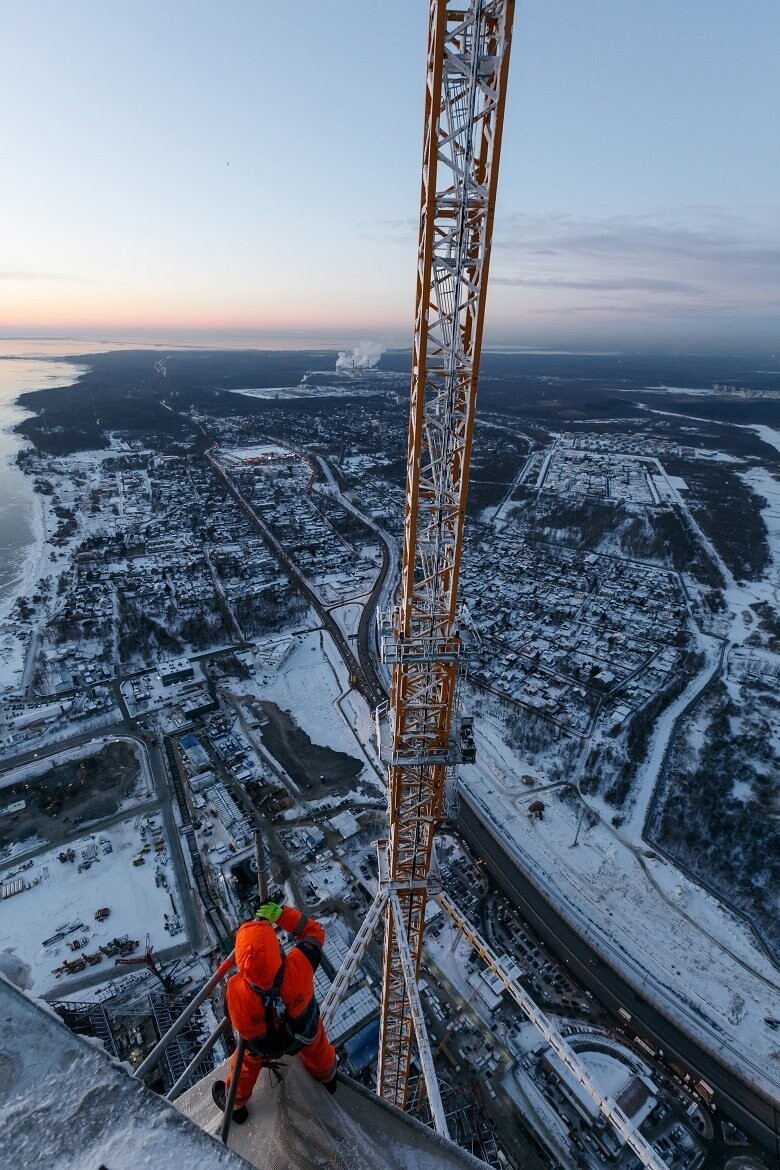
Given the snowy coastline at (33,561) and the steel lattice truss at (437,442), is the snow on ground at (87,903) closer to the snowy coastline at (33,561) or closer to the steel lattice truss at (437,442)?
the steel lattice truss at (437,442)

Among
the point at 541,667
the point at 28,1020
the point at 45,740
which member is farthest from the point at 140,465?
the point at 28,1020

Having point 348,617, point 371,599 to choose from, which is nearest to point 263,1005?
point 348,617

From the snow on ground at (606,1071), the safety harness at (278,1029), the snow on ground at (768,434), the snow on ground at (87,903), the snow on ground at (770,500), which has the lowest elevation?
the snow on ground at (606,1071)

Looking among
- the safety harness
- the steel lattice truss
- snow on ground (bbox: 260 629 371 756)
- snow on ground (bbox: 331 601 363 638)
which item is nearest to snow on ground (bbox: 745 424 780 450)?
snow on ground (bbox: 331 601 363 638)

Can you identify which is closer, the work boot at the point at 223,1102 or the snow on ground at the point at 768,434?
the work boot at the point at 223,1102

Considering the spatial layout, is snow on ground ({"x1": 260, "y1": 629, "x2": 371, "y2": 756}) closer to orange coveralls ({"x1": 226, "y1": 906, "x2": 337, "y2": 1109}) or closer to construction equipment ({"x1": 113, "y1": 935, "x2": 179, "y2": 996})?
construction equipment ({"x1": 113, "y1": 935, "x2": 179, "y2": 996})

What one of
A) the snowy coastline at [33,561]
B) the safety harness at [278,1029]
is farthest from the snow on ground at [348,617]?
the safety harness at [278,1029]
